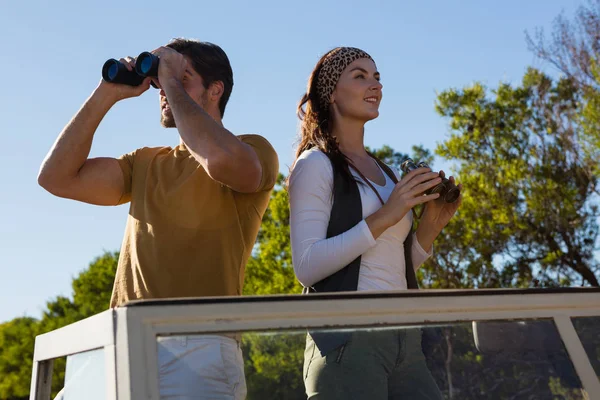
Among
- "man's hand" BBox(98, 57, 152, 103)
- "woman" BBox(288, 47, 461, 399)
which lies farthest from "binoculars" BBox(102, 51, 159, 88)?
"woman" BBox(288, 47, 461, 399)

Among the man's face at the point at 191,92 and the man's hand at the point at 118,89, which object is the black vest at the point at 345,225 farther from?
the man's hand at the point at 118,89

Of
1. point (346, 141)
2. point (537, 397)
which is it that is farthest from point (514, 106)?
point (537, 397)

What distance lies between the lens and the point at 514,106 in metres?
21.0

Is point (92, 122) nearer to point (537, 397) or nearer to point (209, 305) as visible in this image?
point (209, 305)

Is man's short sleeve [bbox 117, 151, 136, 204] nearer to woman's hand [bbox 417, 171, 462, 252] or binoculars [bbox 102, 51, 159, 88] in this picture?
binoculars [bbox 102, 51, 159, 88]

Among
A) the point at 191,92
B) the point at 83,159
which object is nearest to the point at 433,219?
the point at 191,92

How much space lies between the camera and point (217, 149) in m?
2.47

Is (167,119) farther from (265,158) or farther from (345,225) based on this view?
(345,225)

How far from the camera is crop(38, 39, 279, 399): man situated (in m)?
2.47

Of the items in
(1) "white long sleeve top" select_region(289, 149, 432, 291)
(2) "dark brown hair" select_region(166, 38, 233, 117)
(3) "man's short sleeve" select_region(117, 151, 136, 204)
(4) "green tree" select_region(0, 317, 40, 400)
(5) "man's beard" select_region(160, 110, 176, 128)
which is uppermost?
(4) "green tree" select_region(0, 317, 40, 400)

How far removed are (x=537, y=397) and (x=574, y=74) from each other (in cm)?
2093

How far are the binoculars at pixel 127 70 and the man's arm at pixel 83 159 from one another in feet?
0.09

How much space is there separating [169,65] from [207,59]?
257 mm

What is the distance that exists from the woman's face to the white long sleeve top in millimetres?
285
